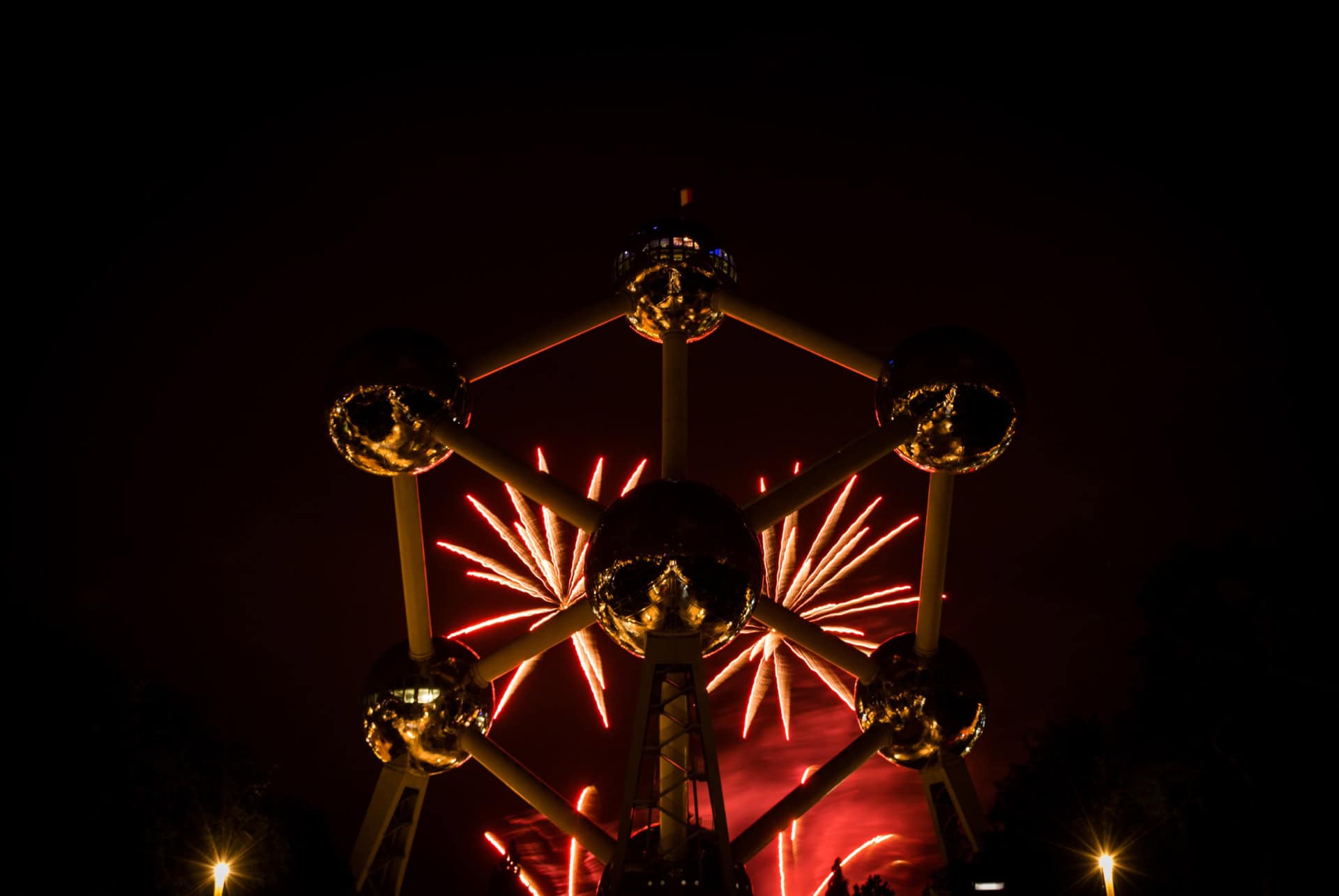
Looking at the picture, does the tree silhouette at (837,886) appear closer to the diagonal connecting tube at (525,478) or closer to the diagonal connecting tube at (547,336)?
the diagonal connecting tube at (525,478)

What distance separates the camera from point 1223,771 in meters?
A: 12.5

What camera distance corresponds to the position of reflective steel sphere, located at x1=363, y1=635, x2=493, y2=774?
12750 millimetres

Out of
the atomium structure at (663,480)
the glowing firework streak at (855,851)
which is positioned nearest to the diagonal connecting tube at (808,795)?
the atomium structure at (663,480)

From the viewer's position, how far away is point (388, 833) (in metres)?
13.8

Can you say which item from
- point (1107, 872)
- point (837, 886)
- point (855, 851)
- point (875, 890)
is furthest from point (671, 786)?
point (855, 851)

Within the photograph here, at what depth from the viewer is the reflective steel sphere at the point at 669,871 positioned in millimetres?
10211

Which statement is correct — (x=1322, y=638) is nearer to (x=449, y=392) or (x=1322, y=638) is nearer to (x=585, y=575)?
(x=585, y=575)

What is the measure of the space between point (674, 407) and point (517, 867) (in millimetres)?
11079

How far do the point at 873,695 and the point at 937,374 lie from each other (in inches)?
163

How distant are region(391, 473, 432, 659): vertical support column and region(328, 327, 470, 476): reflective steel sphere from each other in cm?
39

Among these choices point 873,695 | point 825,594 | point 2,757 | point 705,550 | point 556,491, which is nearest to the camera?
point 705,550

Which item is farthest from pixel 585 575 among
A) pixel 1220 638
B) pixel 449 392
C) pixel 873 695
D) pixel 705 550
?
pixel 1220 638

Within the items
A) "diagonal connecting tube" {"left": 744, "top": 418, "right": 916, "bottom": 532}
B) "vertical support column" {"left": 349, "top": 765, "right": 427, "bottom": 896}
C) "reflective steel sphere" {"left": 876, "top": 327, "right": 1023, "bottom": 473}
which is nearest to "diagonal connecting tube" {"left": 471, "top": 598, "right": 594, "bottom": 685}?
"vertical support column" {"left": 349, "top": 765, "right": 427, "bottom": 896}

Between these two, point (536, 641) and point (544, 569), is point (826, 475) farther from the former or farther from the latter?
point (544, 569)
